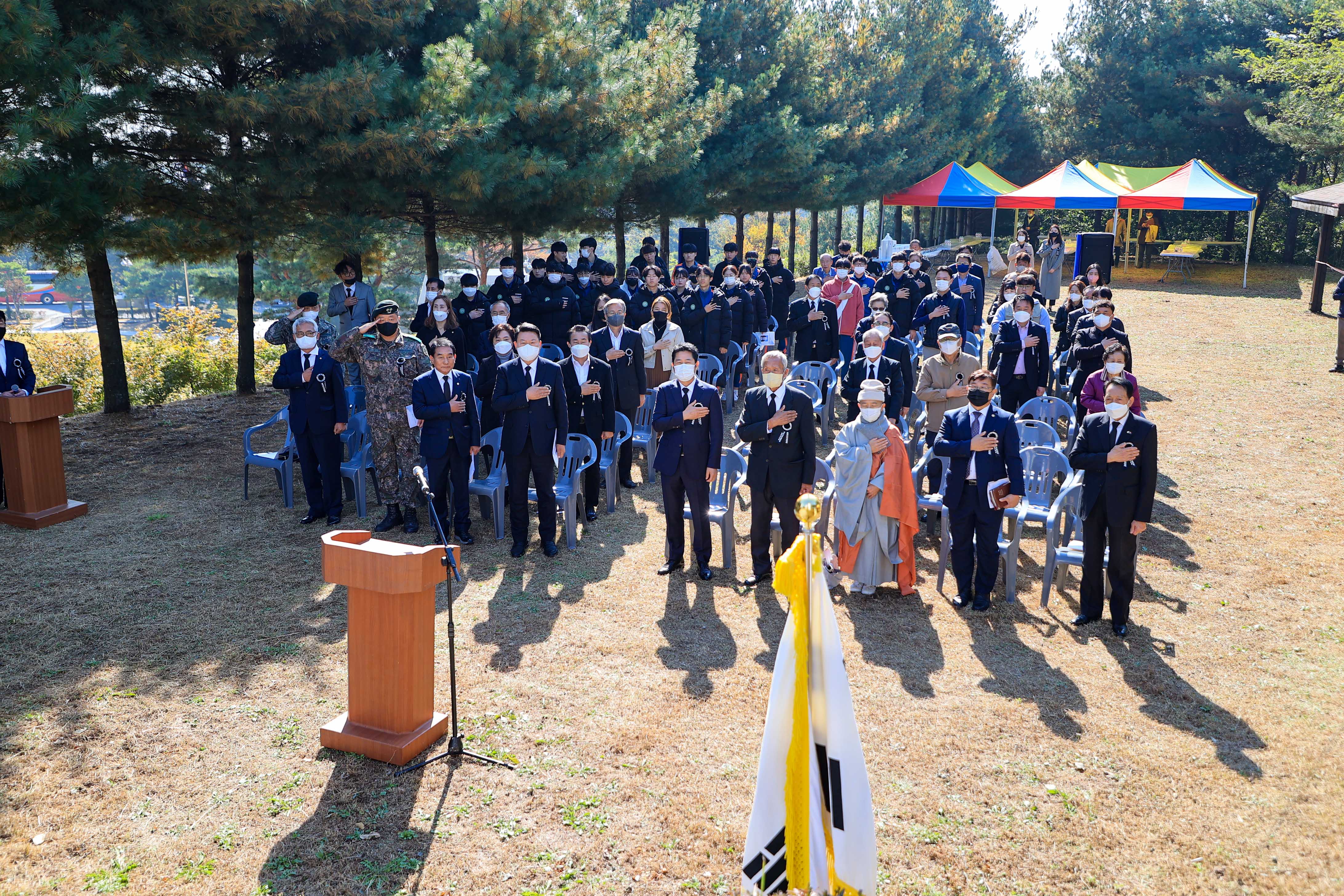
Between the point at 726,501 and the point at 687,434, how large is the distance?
94 centimetres

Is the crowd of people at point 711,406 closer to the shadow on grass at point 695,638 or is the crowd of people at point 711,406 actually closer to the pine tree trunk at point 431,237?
the shadow on grass at point 695,638

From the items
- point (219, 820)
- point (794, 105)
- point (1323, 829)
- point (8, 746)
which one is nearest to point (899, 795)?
point (1323, 829)

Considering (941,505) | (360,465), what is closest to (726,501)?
(941,505)

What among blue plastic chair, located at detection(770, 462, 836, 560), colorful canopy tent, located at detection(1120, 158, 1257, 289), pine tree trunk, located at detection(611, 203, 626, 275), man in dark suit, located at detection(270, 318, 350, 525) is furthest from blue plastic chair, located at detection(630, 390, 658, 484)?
colorful canopy tent, located at detection(1120, 158, 1257, 289)

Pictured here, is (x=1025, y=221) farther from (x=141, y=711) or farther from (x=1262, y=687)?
(x=141, y=711)

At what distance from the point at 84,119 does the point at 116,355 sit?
483cm

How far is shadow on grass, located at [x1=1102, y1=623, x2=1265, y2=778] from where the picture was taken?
555cm

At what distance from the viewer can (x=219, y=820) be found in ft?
16.0

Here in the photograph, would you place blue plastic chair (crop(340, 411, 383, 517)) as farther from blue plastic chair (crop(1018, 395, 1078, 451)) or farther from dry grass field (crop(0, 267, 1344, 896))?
blue plastic chair (crop(1018, 395, 1078, 451))

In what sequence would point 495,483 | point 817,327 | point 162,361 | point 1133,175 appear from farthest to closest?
point 1133,175
point 162,361
point 817,327
point 495,483

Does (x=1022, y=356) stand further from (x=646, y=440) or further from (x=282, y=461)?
(x=282, y=461)

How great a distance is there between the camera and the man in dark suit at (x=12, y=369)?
9.35 m

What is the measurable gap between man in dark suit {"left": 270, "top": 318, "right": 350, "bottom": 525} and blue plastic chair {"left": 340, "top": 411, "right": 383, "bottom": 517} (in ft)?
0.58

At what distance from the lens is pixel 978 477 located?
7258mm
